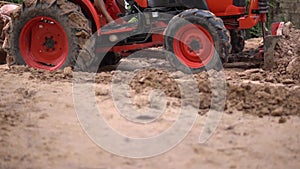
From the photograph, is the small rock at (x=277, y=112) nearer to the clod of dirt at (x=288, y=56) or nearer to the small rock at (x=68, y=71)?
the clod of dirt at (x=288, y=56)

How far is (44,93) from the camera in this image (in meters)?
5.67

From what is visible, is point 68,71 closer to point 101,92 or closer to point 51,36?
point 51,36

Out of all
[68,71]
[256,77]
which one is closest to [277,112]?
[256,77]

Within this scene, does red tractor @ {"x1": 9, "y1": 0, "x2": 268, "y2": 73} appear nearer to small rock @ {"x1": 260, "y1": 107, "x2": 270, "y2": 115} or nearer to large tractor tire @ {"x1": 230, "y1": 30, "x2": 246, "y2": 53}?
large tractor tire @ {"x1": 230, "y1": 30, "x2": 246, "y2": 53}

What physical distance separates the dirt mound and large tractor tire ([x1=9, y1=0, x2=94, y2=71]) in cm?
277

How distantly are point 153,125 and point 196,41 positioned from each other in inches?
113

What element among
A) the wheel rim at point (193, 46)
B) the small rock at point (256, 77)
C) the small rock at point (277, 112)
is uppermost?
the wheel rim at point (193, 46)

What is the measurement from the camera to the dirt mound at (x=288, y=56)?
6953mm

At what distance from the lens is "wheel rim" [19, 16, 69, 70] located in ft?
25.1

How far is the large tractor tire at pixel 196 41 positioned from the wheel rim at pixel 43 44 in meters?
1.68

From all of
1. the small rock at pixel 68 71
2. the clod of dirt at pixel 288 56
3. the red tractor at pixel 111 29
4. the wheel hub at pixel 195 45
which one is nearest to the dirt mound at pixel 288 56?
the clod of dirt at pixel 288 56

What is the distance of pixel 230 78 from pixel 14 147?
11.6 ft

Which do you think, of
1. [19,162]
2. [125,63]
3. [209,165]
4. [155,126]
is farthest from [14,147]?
[125,63]

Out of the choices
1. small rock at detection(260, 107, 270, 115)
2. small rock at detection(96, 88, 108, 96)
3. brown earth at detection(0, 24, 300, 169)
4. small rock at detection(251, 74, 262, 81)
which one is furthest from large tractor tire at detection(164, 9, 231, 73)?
small rock at detection(260, 107, 270, 115)
